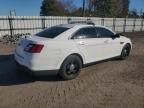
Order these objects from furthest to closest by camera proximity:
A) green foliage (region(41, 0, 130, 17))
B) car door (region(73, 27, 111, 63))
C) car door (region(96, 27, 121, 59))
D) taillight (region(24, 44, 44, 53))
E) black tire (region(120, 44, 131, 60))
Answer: green foliage (region(41, 0, 130, 17))
black tire (region(120, 44, 131, 60))
car door (region(96, 27, 121, 59))
car door (region(73, 27, 111, 63))
taillight (region(24, 44, 44, 53))

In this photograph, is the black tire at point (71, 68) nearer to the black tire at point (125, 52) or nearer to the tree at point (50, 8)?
the black tire at point (125, 52)

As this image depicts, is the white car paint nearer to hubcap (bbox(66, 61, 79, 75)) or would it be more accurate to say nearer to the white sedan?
the white sedan

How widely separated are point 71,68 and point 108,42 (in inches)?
73.6

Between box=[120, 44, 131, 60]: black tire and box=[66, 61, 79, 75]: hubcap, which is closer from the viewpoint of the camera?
box=[66, 61, 79, 75]: hubcap

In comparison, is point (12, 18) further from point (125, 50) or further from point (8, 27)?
point (125, 50)

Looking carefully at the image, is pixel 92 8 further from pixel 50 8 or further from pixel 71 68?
pixel 71 68

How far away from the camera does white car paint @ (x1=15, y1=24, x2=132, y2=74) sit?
5.18m

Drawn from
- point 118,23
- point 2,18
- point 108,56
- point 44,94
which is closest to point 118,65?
point 108,56

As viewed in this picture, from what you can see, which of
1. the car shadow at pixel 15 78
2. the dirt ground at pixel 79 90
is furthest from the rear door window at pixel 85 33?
the car shadow at pixel 15 78

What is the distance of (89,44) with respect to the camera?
6203mm

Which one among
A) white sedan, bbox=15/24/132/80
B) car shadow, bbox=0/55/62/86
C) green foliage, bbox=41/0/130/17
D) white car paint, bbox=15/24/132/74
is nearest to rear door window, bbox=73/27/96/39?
white sedan, bbox=15/24/132/80

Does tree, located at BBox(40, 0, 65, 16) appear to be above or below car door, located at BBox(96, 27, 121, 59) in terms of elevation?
above

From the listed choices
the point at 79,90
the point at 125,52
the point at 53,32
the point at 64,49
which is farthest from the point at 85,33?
the point at 125,52

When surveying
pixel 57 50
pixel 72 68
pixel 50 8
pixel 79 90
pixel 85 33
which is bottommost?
pixel 79 90
